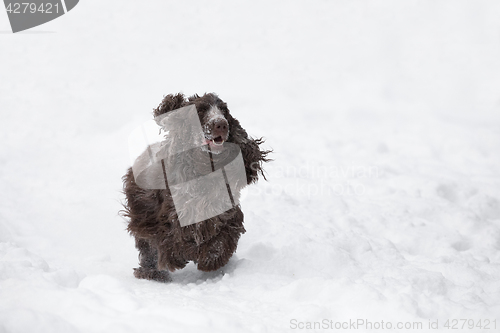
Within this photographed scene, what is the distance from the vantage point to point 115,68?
909cm

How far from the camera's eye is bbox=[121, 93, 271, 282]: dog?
3.01 metres

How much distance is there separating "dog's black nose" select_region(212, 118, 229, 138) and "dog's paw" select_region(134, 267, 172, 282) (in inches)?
48.0

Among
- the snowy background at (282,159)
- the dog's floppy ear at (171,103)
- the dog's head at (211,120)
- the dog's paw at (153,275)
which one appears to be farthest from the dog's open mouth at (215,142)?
the dog's paw at (153,275)

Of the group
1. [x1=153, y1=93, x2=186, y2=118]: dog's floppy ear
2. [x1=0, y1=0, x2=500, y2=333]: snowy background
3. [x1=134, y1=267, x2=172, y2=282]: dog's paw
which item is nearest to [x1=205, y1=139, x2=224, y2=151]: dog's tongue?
[x1=153, y1=93, x2=186, y2=118]: dog's floppy ear

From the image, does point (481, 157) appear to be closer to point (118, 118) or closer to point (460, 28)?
point (460, 28)

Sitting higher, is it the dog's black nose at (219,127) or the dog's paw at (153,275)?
the dog's black nose at (219,127)

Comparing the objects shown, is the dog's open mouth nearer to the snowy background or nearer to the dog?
the dog

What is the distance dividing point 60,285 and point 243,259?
1.38 m

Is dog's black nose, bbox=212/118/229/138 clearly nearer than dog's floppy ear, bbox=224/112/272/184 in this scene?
Yes

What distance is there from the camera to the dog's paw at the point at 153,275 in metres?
3.35

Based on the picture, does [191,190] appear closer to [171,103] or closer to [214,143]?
[214,143]

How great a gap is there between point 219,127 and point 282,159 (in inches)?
145

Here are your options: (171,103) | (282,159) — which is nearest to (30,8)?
(282,159)

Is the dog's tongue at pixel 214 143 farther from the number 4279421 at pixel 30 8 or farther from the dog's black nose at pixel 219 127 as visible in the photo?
the number 4279421 at pixel 30 8
